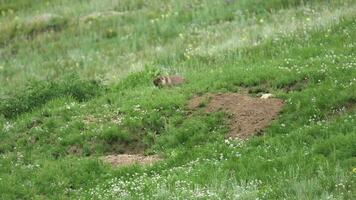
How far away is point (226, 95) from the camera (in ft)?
39.4

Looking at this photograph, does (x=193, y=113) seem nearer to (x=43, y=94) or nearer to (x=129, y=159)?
(x=129, y=159)

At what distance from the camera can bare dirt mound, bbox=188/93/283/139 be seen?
34.9ft

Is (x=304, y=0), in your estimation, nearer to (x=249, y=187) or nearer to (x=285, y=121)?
(x=285, y=121)

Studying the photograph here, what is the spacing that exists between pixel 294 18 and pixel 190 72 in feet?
13.8

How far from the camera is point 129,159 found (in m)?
10.5

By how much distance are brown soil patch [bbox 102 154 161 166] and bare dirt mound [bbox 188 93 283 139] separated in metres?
1.44

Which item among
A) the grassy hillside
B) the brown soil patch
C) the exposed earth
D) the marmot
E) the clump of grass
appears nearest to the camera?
the grassy hillside

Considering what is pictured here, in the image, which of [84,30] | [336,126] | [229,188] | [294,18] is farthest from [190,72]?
[84,30]

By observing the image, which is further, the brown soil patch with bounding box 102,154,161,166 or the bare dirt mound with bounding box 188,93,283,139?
the bare dirt mound with bounding box 188,93,283,139

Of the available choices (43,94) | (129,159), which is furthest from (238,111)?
(43,94)

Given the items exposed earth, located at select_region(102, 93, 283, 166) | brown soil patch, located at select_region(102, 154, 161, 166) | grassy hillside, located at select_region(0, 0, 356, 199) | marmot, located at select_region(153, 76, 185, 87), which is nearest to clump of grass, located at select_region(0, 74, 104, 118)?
grassy hillside, located at select_region(0, 0, 356, 199)

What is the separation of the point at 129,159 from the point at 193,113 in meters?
1.78

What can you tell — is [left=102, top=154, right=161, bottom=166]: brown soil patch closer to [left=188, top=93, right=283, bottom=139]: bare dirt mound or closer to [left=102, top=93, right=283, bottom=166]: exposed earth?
[left=102, top=93, right=283, bottom=166]: exposed earth

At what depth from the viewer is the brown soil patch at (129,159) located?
1025 centimetres
